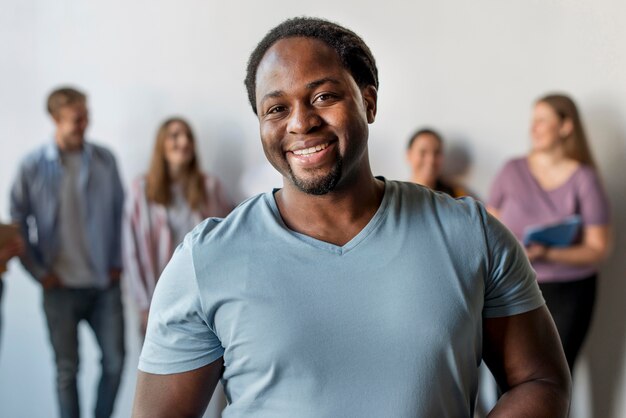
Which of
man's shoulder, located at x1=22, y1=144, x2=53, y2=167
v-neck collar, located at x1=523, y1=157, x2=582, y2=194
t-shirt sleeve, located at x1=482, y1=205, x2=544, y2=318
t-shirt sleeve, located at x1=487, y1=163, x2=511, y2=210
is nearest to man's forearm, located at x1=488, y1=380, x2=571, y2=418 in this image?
t-shirt sleeve, located at x1=482, y1=205, x2=544, y2=318

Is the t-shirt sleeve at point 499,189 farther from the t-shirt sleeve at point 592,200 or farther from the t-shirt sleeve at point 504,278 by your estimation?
the t-shirt sleeve at point 504,278

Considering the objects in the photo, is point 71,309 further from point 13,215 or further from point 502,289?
point 502,289

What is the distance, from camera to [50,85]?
445 cm

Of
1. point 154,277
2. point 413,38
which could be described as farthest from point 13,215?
point 413,38

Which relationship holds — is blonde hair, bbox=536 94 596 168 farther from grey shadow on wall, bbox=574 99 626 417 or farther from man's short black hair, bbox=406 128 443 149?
man's short black hair, bbox=406 128 443 149

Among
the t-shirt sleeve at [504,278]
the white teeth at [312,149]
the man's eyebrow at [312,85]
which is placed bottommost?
the t-shirt sleeve at [504,278]

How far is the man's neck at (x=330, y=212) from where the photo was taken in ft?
4.15

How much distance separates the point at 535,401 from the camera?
1226 millimetres

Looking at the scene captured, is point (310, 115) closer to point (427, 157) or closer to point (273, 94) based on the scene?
point (273, 94)

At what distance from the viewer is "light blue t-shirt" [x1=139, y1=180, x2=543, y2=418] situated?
1.16 meters

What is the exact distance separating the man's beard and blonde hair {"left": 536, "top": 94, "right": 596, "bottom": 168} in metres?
2.57

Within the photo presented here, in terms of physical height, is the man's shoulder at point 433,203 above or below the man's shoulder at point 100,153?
above

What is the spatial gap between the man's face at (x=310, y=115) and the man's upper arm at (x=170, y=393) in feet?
1.06

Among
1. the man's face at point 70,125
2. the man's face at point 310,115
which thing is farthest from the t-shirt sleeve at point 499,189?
the man's face at point 310,115
